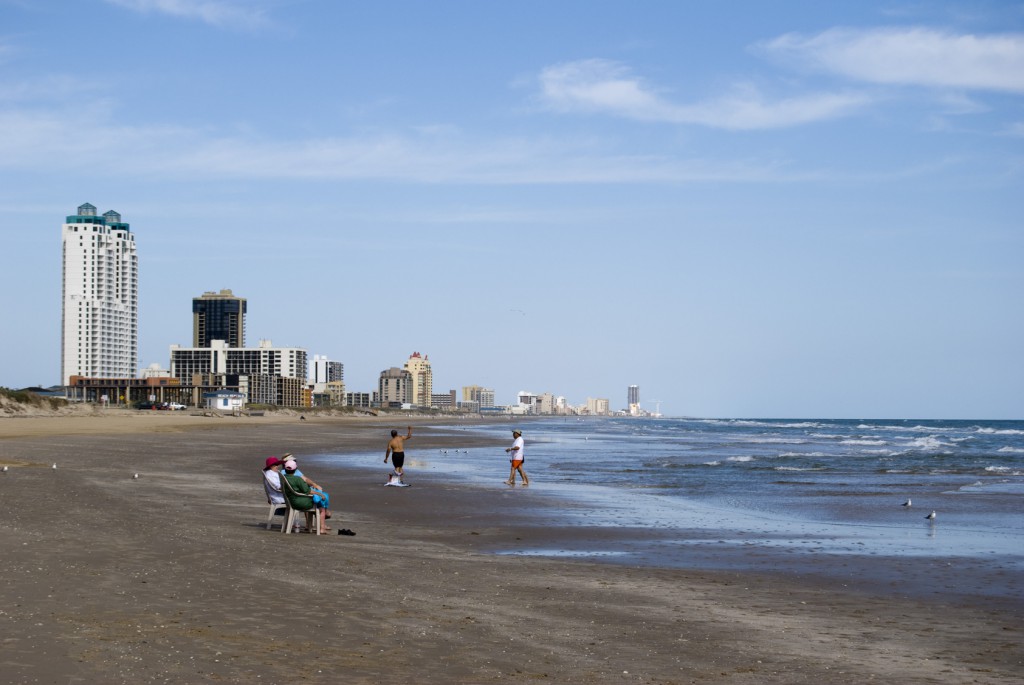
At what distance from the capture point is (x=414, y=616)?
905cm

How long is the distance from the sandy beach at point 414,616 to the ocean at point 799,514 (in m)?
1.37

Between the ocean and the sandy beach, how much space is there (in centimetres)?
137

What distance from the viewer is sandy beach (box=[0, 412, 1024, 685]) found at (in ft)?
23.7

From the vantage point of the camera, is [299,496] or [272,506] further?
[272,506]

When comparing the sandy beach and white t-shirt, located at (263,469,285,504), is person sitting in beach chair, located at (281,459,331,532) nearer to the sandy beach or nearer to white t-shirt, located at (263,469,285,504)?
the sandy beach

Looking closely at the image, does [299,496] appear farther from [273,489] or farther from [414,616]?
[414,616]

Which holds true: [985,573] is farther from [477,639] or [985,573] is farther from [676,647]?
[477,639]

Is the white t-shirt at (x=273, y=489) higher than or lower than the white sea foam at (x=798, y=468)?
higher

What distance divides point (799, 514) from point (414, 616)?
13489 mm

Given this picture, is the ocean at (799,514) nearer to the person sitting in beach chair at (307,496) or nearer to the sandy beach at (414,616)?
the sandy beach at (414,616)

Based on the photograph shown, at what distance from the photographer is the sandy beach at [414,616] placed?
23.7ft

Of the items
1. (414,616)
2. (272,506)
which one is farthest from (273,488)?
(414,616)

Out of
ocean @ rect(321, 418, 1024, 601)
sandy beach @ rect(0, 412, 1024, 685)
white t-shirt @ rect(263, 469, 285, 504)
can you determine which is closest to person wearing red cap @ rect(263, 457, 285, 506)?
white t-shirt @ rect(263, 469, 285, 504)

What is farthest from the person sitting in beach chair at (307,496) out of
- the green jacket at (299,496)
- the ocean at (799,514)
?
the ocean at (799,514)
